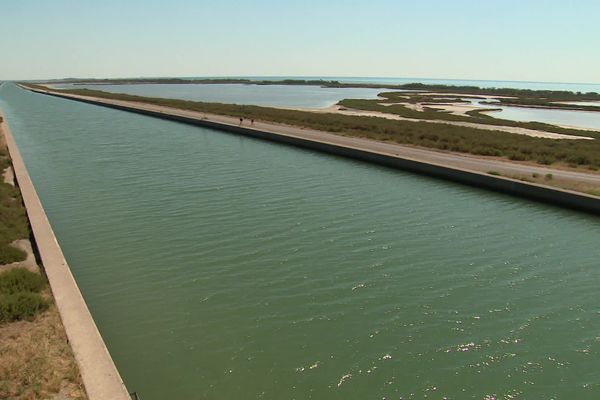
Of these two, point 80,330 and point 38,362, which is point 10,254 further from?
point 38,362

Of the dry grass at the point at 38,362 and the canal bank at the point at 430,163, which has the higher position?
the canal bank at the point at 430,163

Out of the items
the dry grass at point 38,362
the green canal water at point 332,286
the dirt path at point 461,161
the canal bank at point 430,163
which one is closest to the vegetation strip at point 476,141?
the dirt path at point 461,161

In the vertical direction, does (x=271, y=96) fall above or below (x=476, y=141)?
above

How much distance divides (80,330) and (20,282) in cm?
244

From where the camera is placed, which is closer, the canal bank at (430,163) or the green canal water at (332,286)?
the green canal water at (332,286)

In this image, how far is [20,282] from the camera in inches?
342

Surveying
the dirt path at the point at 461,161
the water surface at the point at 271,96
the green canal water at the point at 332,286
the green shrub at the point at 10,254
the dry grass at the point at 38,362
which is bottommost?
the green canal water at the point at 332,286

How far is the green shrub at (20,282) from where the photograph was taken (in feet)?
27.8

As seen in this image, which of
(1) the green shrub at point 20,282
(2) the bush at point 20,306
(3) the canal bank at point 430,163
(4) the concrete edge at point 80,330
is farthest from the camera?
(3) the canal bank at point 430,163

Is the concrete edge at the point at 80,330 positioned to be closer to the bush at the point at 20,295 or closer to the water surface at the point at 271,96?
the bush at the point at 20,295

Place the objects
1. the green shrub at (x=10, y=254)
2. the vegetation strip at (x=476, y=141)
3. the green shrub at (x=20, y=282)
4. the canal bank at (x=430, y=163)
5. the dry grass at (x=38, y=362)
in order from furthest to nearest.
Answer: the vegetation strip at (x=476, y=141)
the canal bank at (x=430, y=163)
the green shrub at (x=10, y=254)
the green shrub at (x=20, y=282)
the dry grass at (x=38, y=362)

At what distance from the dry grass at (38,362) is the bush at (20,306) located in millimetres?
130

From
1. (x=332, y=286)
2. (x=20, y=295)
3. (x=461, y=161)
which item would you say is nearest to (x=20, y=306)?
(x=20, y=295)

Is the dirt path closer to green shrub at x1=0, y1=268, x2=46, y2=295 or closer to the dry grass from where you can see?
green shrub at x1=0, y1=268, x2=46, y2=295
